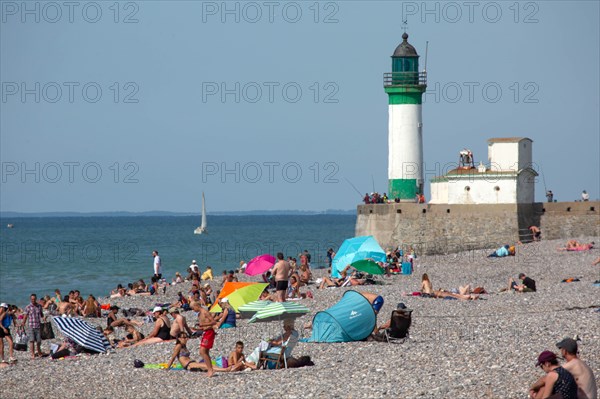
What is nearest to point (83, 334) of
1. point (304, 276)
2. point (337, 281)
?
point (337, 281)

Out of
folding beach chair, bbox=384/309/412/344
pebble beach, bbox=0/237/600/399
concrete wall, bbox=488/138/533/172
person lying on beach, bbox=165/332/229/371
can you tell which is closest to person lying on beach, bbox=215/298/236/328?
pebble beach, bbox=0/237/600/399

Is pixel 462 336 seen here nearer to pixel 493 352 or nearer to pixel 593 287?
pixel 493 352

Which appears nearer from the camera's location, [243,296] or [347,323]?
[347,323]

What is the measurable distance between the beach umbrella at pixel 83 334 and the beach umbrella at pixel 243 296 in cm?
288

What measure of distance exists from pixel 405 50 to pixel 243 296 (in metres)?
21.2

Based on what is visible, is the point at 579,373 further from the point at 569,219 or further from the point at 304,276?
the point at 569,219

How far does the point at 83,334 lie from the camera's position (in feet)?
50.0

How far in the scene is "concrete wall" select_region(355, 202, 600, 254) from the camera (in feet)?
112

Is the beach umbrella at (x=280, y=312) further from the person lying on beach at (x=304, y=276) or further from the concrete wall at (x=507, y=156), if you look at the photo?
the concrete wall at (x=507, y=156)

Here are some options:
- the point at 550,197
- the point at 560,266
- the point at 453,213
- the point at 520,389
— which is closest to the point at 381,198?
the point at 453,213

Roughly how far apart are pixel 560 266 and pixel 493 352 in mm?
14630

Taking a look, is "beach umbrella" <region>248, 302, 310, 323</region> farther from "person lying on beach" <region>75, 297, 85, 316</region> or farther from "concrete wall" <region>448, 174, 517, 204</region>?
"concrete wall" <region>448, 174, 517, 204</region>

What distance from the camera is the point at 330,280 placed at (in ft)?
78.0

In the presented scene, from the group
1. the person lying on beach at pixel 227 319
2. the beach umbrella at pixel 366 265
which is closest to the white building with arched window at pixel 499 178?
the beach umbrella at pixel 366 265
